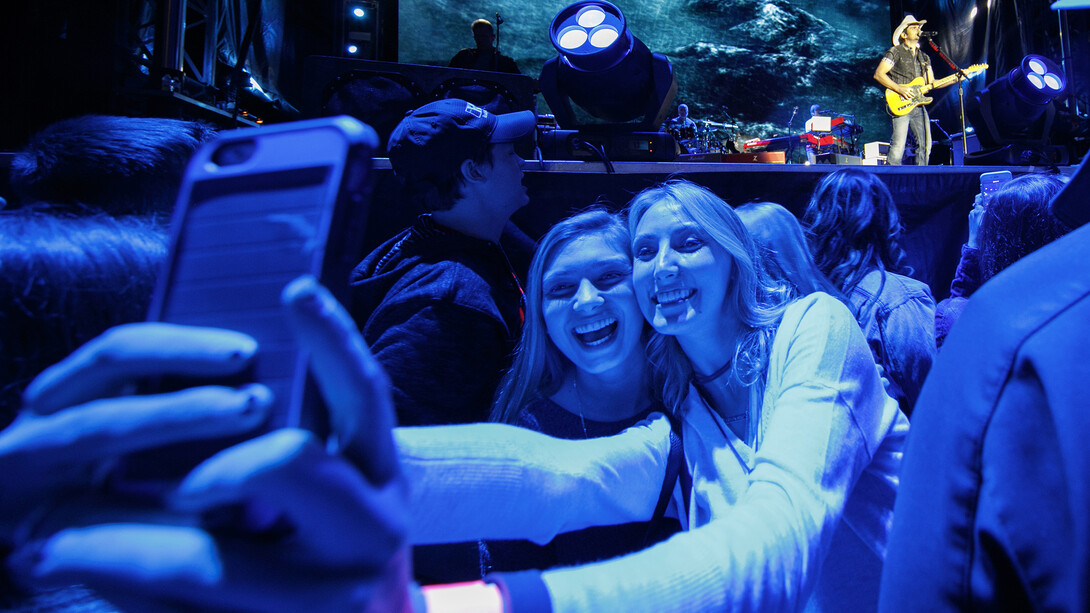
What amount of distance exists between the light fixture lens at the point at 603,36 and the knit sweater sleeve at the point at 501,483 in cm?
174

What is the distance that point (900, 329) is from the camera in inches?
72.2

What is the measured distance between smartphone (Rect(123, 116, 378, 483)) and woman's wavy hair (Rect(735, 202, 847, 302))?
1.26 m

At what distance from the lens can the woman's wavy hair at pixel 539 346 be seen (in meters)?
1.43

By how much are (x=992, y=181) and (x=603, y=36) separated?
1.52 metres

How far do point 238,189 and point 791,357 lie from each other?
85 centimetres

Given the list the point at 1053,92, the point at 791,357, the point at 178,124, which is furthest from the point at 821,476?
the point at 1053,92

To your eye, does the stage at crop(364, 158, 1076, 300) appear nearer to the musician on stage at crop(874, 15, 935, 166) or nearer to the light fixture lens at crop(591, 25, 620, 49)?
the light fixture lens at crop(591, 25, 620, 49)

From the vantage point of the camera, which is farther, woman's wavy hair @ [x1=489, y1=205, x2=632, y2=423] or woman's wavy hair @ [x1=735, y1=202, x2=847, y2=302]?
woman's wavy hair @ [x1=735, y1=202, x2=847, y2=302]

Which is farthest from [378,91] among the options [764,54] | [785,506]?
[764,54]

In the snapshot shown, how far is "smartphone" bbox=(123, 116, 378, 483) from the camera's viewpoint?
0.41 meters

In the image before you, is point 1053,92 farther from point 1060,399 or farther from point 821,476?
point 1060,399

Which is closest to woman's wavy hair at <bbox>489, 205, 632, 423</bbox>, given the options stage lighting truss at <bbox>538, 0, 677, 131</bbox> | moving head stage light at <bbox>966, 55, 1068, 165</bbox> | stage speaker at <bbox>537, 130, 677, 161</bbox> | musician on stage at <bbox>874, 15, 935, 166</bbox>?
stage speaker at <bbox>537, 130, 677, 161</bbox>

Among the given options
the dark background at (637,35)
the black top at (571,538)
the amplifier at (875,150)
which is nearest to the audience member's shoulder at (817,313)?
the black top at (571,538)

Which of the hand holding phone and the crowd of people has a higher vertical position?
the hand holding phone
